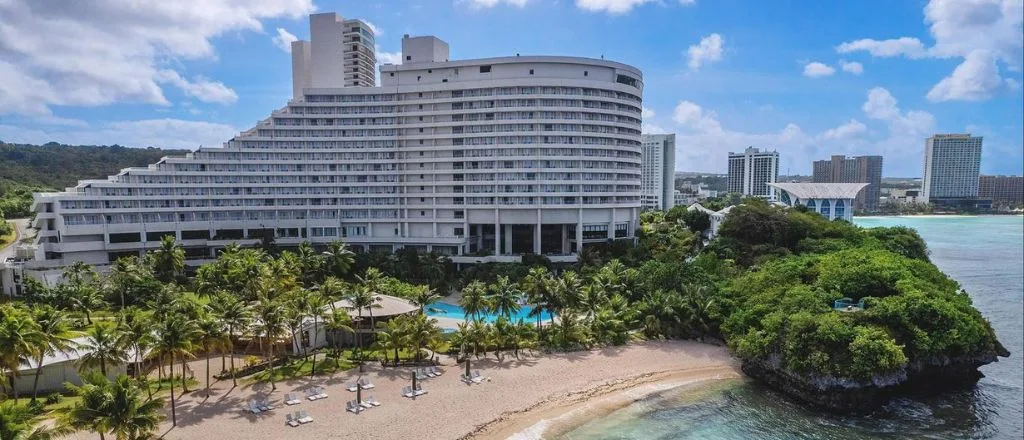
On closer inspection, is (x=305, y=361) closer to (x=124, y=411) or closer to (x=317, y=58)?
(x=124, y=411)

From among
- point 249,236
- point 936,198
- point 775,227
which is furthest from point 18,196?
point 936,198

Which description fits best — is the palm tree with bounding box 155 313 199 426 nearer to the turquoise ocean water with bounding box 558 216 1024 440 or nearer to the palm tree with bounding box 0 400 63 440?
the palm tree with bounding box 0 400 63 440

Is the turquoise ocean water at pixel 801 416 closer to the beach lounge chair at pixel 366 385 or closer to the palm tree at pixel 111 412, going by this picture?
the beach lounge chair at pixel 366 385

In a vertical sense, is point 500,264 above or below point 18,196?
below

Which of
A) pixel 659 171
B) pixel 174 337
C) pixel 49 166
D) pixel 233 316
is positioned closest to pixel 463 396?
pixel 233 316

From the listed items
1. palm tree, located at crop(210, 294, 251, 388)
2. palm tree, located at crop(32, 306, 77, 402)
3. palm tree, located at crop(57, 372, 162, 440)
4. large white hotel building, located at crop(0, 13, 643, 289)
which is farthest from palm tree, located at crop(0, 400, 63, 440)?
large white hotel building, located at crop(0, 13, 643, 289)

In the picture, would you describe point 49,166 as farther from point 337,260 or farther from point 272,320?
point 272,320
